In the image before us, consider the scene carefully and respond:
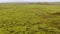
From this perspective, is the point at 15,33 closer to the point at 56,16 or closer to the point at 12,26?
the point at 12,26

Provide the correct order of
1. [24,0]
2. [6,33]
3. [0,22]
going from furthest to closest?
[24,0]
[0,22]
[6,33]

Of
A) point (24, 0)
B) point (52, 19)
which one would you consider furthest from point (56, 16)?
point (24, 0)

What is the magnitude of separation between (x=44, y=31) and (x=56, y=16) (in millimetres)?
187

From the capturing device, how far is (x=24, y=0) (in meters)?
1.17

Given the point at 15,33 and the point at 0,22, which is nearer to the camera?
the point at 15,33

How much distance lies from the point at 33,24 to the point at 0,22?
0.16 m

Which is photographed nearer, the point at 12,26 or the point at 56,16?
the point at 12,26

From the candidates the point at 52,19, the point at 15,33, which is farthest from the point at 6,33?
the point at 52,19

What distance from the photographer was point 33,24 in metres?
0.61

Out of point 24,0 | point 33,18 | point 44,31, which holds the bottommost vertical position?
point 44,31

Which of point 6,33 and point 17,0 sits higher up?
point 17,0

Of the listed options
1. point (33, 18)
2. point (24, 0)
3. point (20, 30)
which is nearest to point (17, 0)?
point (24, 0)

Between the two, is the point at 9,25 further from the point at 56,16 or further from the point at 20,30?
the point at 56,16

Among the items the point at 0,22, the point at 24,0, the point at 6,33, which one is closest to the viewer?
the point at 6,33
